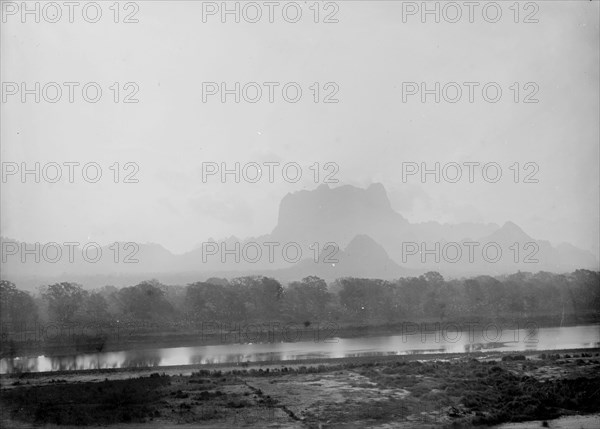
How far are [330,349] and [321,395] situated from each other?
13.2 ft

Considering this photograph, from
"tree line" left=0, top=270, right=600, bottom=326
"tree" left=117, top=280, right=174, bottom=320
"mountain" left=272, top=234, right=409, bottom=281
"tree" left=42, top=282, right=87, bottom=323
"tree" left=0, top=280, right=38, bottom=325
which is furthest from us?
"mountain" left=272, top=234, right=409, bottom=281

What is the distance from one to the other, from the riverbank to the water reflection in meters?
1.07

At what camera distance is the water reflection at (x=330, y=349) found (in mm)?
9961

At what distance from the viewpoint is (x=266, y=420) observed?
6477 millimetres

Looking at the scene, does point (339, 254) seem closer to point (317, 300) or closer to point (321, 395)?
point (317, 300)

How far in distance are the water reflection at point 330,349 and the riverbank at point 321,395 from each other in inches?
42.0

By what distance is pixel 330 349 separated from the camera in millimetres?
11328

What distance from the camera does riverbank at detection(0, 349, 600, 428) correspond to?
6.53 m

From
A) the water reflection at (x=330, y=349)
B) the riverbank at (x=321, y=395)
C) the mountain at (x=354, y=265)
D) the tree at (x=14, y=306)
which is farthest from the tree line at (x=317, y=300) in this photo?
the riverbank at (x=321, y=395)

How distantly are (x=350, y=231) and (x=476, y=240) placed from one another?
7.98 meters

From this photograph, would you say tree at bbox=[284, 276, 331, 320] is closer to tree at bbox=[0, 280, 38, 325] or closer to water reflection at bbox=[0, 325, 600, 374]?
water reflection at bbox=[0, 325, 600, 374]

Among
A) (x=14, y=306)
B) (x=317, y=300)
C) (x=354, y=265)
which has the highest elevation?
(x=354, y=265)

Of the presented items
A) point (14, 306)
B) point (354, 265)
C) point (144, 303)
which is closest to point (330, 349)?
point (144, 303)

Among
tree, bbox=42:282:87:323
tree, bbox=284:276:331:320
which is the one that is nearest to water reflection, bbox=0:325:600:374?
tree, bbox=42:282:87:323
